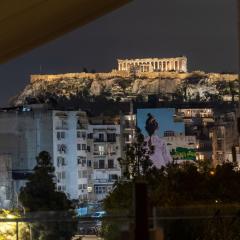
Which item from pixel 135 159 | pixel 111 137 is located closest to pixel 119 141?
pixel 111 137

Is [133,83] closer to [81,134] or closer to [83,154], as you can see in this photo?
[83,154]

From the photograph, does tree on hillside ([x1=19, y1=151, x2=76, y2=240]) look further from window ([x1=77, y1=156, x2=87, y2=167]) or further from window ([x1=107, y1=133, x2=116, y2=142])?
window ([x1=107, y1=133, x2=116, y2=142])

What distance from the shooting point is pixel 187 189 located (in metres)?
8.91

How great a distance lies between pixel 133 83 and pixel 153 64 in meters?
8.26

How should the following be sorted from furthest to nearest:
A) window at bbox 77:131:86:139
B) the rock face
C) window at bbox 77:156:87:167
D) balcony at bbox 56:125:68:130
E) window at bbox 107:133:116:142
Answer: the rock face < window at bbox 107:133:116:142 < window at bbox 77:131:86:139 < window at bbox 77:156:87:167 < balcony at bbox 56:125:68:130

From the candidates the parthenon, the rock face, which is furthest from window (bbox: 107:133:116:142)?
the parthenon

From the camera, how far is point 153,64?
5466 cm

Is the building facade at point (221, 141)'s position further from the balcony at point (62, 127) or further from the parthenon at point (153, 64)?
the parthenon at point (153, 64)

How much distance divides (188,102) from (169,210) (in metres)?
36.8

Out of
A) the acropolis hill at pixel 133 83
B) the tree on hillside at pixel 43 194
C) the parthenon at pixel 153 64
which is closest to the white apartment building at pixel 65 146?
the acropolis hill at pixel 133 83

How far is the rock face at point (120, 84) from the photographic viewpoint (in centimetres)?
4078

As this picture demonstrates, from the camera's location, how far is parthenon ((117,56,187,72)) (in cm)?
5269

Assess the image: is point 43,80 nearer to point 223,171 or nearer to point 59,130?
point 59,130

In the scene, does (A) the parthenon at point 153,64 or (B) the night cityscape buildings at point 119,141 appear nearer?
(B) the night cityscape buildings at point 119,141
